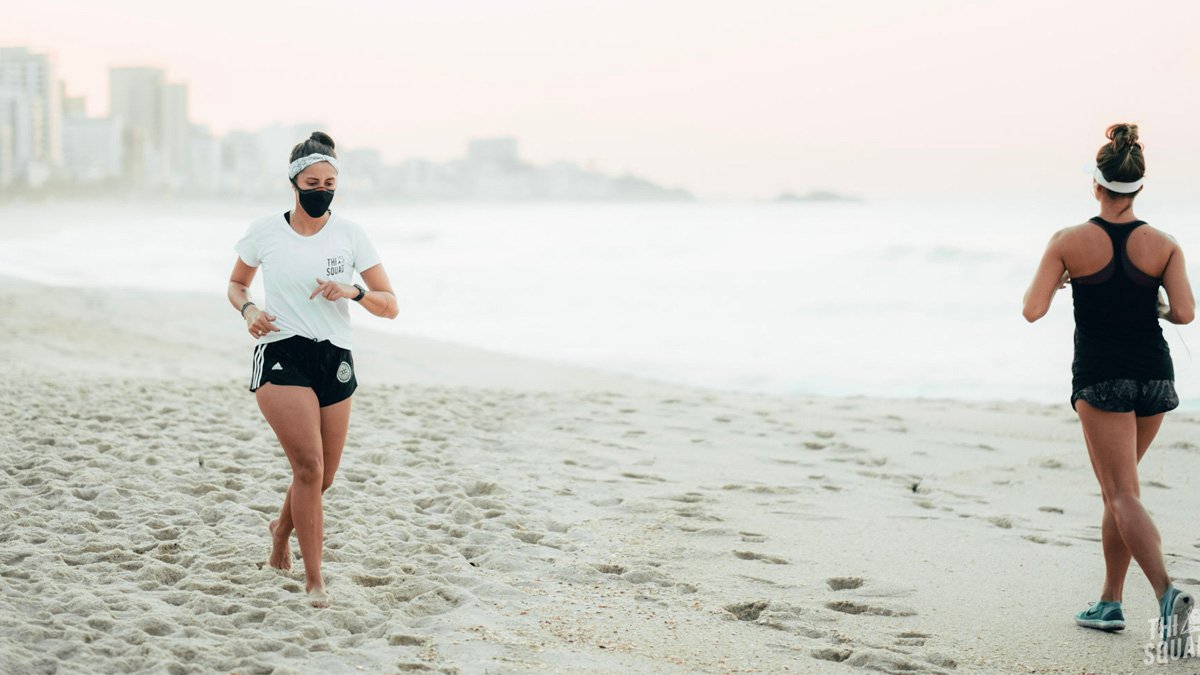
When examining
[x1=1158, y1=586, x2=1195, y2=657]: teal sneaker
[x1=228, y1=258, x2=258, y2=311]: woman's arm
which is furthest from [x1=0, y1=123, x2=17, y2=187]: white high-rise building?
[x1=1158, y1=586, x2=1195, y2=657]: teal sneaker

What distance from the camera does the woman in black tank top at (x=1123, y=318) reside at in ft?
11.7

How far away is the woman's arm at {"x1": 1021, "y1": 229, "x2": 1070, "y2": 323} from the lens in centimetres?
364

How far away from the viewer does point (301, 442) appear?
3.76 metres

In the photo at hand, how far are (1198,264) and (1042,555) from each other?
24201 millimetres

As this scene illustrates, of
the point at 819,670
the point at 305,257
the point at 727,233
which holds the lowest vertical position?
the point at 819,670

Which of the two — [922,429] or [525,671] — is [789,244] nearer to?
[922,429]

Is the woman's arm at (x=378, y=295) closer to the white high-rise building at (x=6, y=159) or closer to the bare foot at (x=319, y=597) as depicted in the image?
the bare foot at (x=319, y=597)

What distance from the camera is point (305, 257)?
3.78 meters

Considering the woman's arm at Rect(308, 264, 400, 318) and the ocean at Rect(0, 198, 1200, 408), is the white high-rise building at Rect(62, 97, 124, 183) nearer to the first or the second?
the ocean at Rect(0, 198, 1200, 408)

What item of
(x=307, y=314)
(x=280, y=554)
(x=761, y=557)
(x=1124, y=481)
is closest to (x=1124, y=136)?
(x=1124, y=481)

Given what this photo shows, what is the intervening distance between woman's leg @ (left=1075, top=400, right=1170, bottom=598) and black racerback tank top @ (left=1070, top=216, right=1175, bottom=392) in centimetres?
15

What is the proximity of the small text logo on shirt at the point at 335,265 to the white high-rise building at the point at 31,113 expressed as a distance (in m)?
88.8

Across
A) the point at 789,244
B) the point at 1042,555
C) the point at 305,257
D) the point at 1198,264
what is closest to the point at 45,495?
the point at 305,257

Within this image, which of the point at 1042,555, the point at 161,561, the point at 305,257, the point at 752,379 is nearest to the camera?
the point at 305,257
